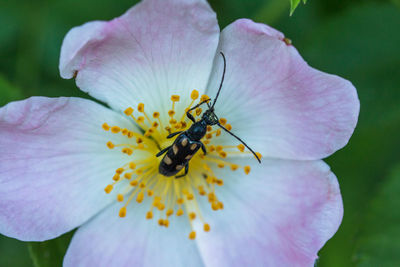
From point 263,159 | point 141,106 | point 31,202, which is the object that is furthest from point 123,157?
point 263,159

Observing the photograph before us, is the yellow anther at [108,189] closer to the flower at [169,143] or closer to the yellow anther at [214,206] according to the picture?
the flower at [169,143]

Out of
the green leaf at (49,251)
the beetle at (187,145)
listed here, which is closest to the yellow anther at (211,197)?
the beetle at (187,145)

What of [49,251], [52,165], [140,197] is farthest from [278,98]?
[49,251]

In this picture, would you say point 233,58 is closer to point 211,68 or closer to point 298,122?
point 211,68

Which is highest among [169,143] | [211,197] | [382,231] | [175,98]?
[175,98]

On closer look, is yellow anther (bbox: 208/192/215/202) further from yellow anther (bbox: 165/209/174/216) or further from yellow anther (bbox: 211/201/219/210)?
yellow anther (bbox: 165/209/174/216)

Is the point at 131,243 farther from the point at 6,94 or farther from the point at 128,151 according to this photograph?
the point at 6,94
